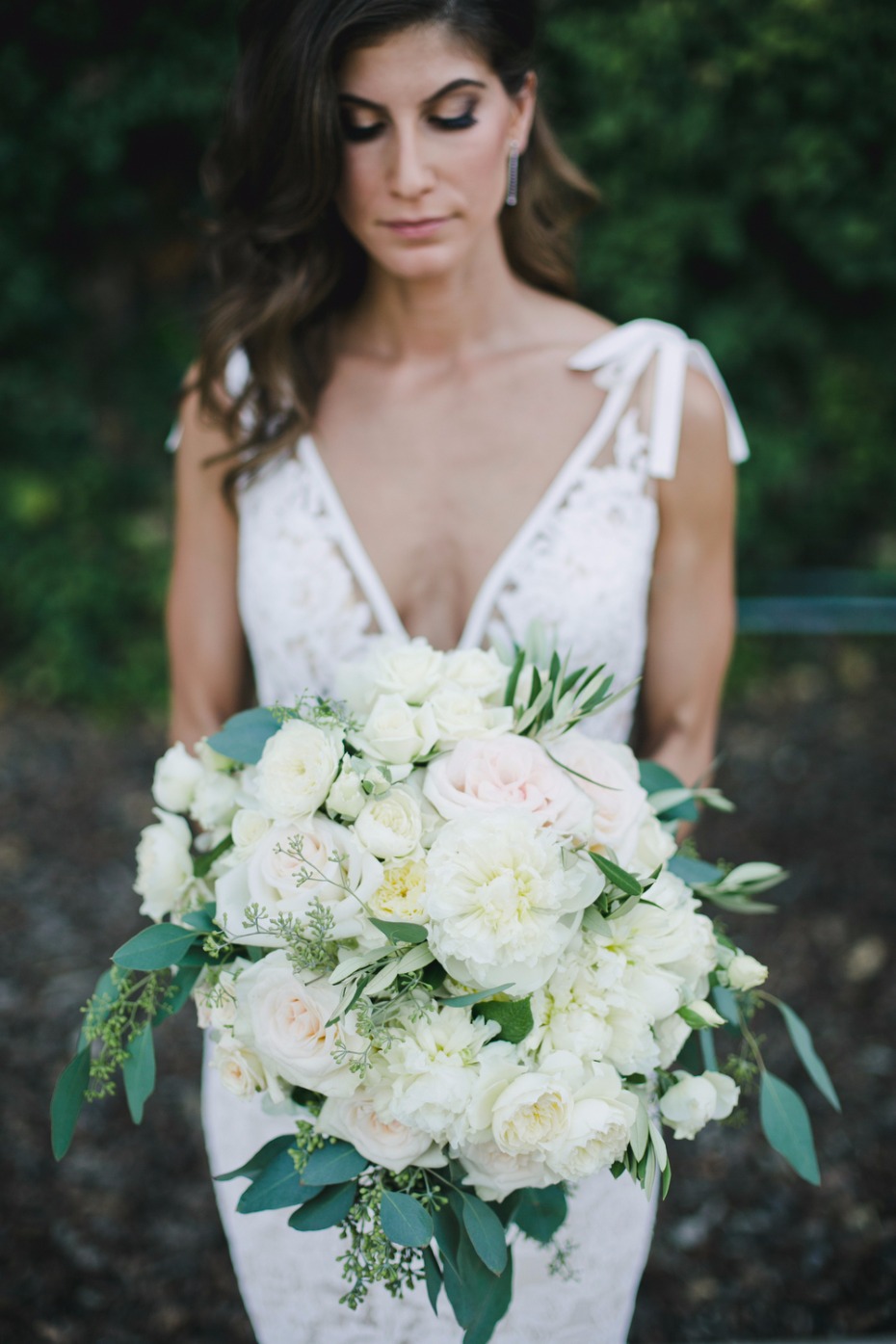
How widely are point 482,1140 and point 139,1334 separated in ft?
6.75

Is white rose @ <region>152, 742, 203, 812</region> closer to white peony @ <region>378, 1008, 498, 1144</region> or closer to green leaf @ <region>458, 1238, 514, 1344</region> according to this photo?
white peony @ <region>378, 1008, 498, 1144</region>

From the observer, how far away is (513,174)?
2168mm

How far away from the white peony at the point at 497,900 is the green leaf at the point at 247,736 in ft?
1.17

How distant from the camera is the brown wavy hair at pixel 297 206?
1.77 m

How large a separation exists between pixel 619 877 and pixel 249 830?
0.46 metres

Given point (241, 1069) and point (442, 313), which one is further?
point (442, 313)

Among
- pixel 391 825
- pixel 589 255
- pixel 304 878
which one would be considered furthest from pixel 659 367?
pixel 589 255

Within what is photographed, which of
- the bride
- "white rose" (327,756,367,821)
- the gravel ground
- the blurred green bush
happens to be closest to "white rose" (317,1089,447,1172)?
"white rose" (327,756,367,821)

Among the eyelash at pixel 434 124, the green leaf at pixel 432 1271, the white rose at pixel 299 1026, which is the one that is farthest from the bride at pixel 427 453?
the white rose at pixel 299 1026

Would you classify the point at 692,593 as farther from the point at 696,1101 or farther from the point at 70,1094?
the point at 70,1094

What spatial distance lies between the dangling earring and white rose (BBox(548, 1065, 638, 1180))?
5.40 feet

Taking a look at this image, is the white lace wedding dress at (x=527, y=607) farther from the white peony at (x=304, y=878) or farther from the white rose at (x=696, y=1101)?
the white peony at (x=304, y=878)

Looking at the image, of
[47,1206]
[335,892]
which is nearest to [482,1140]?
[335,892]

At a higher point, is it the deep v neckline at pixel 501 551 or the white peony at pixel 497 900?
the deep v neckline at pixel 501 551
